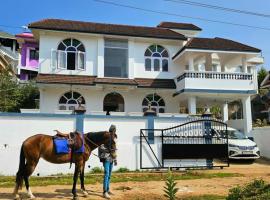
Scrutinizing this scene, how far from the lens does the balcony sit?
21781 mm

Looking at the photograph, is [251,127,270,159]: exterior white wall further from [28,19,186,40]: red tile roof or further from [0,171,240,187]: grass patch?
[28,19,186,40]: red tile roof

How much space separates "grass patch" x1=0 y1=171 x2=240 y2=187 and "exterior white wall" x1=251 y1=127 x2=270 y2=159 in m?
5.84

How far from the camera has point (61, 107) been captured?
22438 mm

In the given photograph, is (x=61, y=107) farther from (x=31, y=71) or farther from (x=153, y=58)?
(x=31, y=71)

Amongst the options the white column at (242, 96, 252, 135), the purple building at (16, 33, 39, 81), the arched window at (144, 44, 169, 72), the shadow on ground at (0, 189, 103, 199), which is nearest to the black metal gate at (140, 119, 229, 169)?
the shadow on ground at (0, 189, 103, 199)

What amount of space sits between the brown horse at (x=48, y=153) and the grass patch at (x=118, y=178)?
257cm

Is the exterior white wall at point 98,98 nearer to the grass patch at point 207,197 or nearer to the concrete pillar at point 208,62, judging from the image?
the concrete pillar at point 208,62

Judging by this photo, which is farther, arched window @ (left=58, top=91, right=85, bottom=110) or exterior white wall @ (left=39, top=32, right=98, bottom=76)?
arched window @ (left=58, top=91, right=85, bottom=110)

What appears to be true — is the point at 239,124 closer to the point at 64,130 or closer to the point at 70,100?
the point at 70,100

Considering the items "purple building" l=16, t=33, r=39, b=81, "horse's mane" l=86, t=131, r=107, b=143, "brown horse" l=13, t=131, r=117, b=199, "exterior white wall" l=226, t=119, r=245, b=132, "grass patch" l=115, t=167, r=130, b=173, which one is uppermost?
"purple building" l=16, t=33, r=39, b=81

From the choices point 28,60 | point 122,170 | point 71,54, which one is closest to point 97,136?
point 122,170

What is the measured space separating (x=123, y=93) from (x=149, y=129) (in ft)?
28.2

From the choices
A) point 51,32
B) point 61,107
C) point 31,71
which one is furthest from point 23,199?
point 31,71

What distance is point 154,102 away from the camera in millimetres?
24219
